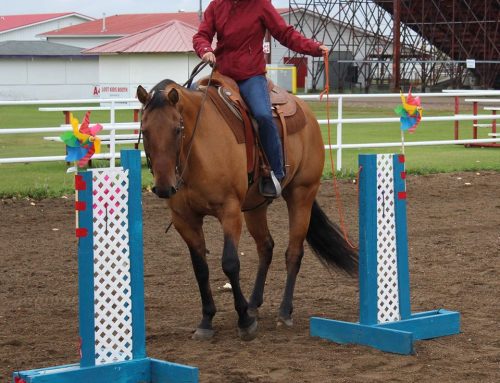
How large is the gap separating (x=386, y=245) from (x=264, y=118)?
1.26 meters

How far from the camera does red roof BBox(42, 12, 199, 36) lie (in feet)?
263

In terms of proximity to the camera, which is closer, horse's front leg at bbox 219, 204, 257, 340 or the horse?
the horse

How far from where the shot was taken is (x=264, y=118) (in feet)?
23.7

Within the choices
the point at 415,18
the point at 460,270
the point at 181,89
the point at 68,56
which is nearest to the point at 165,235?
the point at 460,270

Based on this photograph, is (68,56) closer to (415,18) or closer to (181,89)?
(415,18)

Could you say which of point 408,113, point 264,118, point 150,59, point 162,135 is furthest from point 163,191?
point 150,59

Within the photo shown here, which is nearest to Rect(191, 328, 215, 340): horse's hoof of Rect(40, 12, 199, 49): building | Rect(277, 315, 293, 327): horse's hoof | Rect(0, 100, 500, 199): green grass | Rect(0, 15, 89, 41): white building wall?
Rect(277, 315, 293, 327): horse's hoof

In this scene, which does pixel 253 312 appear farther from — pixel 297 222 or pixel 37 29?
pixel 37 29

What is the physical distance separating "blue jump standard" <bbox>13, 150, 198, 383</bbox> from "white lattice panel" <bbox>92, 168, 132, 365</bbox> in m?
0.02

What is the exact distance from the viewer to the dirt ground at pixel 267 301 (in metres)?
6.14

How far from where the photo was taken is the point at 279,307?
25.7 feet

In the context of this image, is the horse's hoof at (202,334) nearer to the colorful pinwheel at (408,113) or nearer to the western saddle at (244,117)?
the western saddle at (244,117)

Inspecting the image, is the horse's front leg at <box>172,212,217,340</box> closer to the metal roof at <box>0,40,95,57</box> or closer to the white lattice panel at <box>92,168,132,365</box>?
the white lattice panel at <box>92,168,132,365</box>

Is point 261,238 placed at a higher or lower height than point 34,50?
lower
